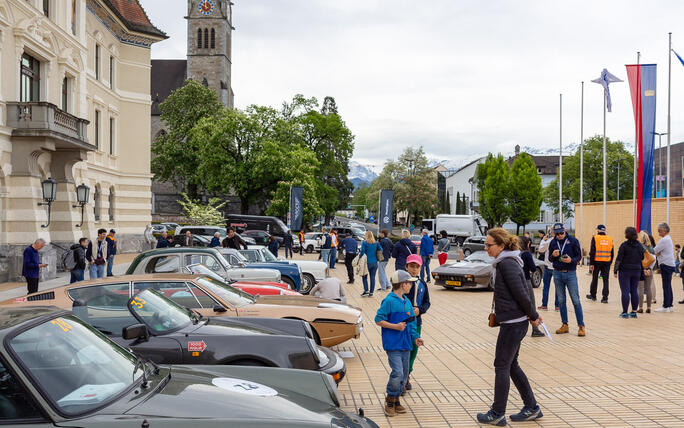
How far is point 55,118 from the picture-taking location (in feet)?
64.7

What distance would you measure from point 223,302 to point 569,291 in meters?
6.22

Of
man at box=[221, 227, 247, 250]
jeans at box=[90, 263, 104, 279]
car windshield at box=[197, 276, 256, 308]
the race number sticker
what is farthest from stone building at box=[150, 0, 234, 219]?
the race number sticker

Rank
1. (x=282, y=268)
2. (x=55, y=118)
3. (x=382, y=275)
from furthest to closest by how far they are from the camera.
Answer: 1. (x=55, y=118)
2. (x=382, y=275)
3. (x=282, y=268)

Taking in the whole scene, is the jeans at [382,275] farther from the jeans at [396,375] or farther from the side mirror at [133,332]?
the side mirror at [133,332]

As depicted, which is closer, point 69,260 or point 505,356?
point 505,356

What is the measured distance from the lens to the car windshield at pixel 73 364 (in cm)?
310

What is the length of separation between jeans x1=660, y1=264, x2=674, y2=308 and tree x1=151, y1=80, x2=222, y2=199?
47595 mm

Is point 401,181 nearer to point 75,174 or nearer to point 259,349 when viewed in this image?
point 75,174

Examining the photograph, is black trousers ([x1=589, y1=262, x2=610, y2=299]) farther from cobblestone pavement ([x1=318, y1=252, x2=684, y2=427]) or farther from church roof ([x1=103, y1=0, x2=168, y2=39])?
church roof ([x1=103, y1=0, x2=168, y2=39])

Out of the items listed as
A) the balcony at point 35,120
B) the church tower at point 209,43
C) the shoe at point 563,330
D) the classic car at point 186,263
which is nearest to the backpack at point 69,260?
the classic car at point 186,263

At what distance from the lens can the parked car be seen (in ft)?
32.2

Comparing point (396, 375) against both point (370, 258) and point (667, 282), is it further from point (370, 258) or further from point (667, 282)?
point (370, 258)

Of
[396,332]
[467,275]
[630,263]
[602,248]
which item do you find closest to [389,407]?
[396,332]

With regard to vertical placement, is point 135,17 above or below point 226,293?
above
